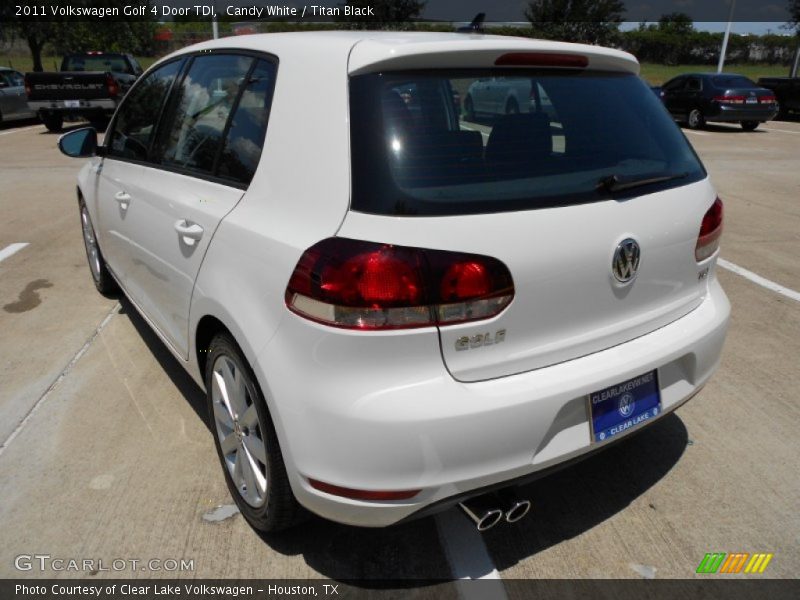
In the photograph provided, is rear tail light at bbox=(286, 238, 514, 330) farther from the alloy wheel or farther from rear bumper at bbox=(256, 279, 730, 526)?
the alloy wheel

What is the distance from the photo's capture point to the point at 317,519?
7.97 feet

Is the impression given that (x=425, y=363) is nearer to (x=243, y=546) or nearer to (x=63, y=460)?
(x=243, y=546)

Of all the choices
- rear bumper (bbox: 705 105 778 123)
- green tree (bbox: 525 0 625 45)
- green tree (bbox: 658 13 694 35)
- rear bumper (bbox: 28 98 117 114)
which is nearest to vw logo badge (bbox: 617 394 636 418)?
rear bumper (bbox: 28 98 117 114)

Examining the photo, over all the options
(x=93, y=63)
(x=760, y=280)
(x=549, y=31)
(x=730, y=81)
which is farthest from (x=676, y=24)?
(x=760, y=280)

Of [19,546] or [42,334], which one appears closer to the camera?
[19,546]

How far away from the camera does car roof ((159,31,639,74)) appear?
6.31 ft

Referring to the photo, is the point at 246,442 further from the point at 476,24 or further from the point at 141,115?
the point at 476,24

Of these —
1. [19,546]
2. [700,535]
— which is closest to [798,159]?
[700,535]

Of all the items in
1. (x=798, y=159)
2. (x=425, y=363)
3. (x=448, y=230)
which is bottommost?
(x=798, y=159)

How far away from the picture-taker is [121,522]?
2.46 meters

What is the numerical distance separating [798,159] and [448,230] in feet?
42.4

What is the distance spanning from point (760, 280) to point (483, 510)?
13.6 ft

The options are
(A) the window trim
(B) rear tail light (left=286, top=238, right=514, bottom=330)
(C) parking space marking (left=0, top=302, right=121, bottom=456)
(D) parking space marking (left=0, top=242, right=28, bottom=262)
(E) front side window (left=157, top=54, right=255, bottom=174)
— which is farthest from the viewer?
(D) parking space marking (left=0, top=242, right=28, bottom=262)

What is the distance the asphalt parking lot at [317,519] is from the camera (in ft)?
7.55
